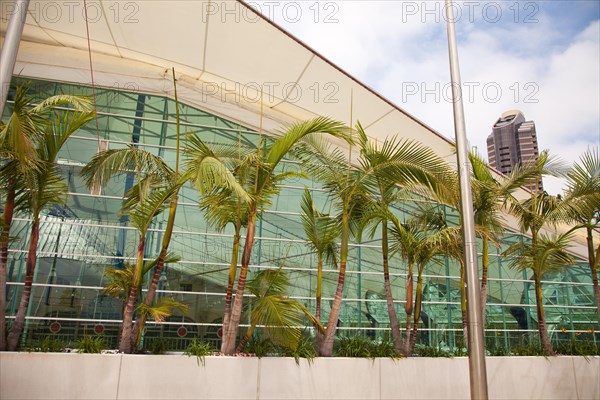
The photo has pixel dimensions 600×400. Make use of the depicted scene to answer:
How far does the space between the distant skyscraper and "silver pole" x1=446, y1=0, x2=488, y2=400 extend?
43.7 metres

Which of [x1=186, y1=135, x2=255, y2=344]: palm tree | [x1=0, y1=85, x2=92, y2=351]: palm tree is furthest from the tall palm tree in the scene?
[x1=0, y1=85, x2=92, y2=351]: palm tree

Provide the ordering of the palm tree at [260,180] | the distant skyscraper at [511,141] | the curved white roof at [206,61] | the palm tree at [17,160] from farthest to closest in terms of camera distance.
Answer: the distant skyscraper at [511,141]
the curved white roof at [206,61]
the palm tree at [260,180]
the palm tree at [17,160]

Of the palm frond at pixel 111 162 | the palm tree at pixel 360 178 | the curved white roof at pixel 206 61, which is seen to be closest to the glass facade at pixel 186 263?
the curved white roof at pixel 206 61

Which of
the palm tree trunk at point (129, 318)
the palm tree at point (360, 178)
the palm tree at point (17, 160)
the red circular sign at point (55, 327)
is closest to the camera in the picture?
the palm tree at point (17, 160)

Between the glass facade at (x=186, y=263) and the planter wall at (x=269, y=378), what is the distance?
2.87m

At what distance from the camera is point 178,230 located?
10.4 metres

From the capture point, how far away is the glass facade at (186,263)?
9.45 meters

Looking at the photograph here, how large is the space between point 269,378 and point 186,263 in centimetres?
423

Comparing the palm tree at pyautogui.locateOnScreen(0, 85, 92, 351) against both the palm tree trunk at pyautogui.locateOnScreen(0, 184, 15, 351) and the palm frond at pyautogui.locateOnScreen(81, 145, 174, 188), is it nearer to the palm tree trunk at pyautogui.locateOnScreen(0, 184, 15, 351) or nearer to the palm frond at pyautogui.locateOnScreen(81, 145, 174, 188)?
the palm tree trunk at pyautogui.locateOnScreen(0, 184, 15, 351)

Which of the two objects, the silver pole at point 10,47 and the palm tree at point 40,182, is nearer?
the silver pole at point 10,47

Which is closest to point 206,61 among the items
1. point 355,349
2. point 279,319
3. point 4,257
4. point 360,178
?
point 360,178

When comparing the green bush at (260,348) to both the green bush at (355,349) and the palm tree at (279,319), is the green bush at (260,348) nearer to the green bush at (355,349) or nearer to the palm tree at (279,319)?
the palm tree at (279,319)

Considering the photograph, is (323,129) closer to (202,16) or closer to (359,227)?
(359,227)

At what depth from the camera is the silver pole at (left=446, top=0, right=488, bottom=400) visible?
4.78m
